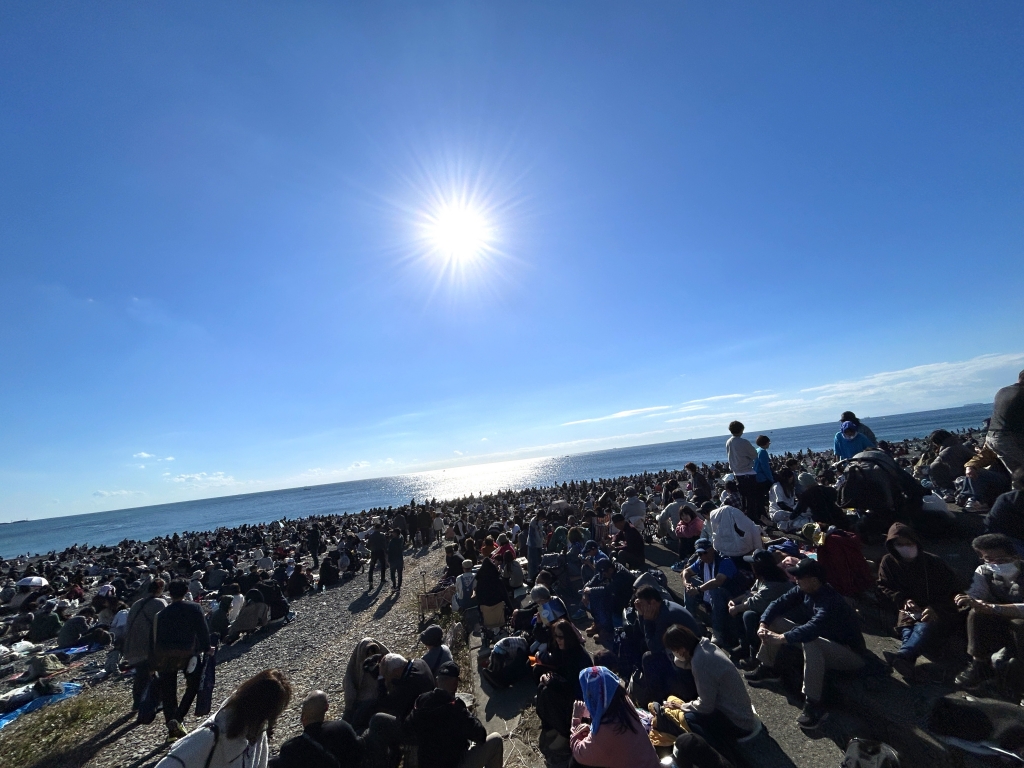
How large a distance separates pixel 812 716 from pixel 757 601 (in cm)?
116

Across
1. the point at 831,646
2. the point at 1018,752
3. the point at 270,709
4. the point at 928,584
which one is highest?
the point at 270,709

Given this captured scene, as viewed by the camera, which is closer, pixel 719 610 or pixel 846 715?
pixel 846 715

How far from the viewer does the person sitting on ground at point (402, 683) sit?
424 cm

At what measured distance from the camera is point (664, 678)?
4.16 meters


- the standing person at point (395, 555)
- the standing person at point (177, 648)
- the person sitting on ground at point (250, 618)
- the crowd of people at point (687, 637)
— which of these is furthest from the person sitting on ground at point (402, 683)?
the standing person at point (395, 555)

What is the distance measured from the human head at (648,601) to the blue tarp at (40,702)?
1075cm

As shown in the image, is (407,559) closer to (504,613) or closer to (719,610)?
(504,613)

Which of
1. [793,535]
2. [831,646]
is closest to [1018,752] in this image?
[831,646]

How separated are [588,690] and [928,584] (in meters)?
3.61

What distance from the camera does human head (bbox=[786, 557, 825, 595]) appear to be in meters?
3.99

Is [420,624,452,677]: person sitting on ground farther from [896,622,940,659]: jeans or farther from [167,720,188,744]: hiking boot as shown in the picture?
[896,622,940,659]: jeans

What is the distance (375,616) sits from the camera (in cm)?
1136

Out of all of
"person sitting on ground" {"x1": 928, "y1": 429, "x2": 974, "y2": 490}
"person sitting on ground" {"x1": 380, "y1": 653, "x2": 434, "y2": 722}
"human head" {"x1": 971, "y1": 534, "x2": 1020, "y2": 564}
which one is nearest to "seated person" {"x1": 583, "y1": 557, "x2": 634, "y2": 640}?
"person sitting on ground" {"x1": 380, "y1": 653, "x2": 434, "y2": 722}

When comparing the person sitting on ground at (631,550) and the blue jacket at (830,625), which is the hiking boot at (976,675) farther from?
the person sitting on ground at (631,550)
